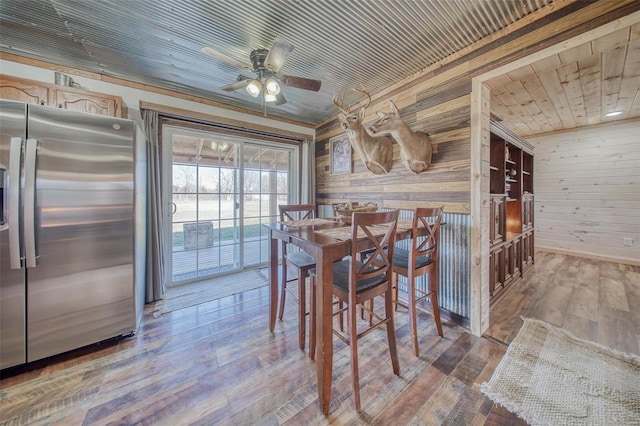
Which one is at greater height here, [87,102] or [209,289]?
[87,102]

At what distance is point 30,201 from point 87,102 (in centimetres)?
119

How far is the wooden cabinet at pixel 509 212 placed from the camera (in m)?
2.64

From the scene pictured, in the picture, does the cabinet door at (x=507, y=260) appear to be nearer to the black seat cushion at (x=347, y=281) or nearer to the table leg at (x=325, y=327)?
the black seat cushion at (x=347, y=281)

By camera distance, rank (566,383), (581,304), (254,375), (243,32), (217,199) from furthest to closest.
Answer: (217,199) → (581,304) → (243,32) → (254,375) → (566,383)

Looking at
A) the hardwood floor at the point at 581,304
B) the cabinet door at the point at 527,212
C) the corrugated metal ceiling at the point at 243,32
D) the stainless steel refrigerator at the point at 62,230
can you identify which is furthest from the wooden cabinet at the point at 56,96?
the cabinet door at the point at 527,212

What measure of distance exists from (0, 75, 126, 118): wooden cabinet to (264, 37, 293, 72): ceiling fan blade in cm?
167

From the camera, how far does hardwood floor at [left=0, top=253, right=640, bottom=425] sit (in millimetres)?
1346

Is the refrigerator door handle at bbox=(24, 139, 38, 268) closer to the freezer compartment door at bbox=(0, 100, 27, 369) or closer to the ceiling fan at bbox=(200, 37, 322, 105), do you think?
the freezer compartment door at bbox=(0, 100, 27, 369)

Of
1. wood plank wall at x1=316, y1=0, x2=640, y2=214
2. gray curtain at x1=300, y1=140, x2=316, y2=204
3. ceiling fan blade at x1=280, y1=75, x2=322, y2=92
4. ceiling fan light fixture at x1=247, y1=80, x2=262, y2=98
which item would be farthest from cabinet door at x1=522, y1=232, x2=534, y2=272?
ceiling fan light fixture at x1=247, y1=80, x2=262, y2=98

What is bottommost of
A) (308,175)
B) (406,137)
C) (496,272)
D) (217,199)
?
(496,272)

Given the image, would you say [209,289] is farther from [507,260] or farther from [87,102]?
[507,260]

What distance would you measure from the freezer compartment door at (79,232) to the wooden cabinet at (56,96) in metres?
0.67

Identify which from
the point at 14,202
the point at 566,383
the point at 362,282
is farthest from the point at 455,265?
the point at 14,202

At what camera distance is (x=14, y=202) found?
5.07 feet
